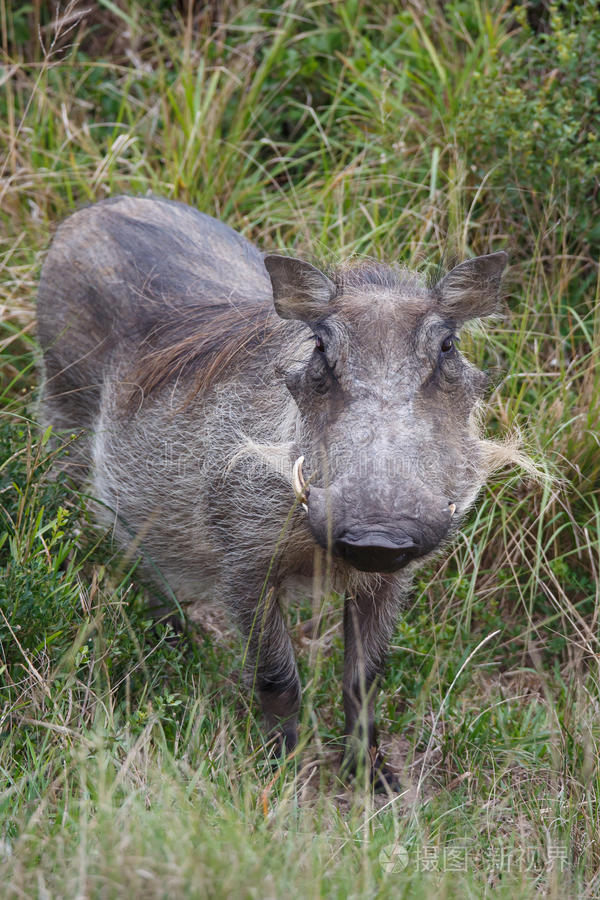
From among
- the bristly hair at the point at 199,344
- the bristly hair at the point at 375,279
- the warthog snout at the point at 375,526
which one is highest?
the bristly hair at the point at 375,279

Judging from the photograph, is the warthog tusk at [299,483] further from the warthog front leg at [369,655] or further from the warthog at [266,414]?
the warthog front leg at [369,655]

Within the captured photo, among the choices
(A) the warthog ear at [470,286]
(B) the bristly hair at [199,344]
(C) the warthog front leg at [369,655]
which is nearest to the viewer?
(A) the warthog ear at [470,286]

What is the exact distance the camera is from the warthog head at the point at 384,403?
8.05 feet

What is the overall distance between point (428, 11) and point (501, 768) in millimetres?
3635

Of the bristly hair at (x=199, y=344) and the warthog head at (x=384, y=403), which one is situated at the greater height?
the warthog head at (x=384, y=403)

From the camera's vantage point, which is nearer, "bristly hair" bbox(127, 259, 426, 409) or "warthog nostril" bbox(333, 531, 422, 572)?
"warthog nostril" bbox(333, 531, 422, 572)

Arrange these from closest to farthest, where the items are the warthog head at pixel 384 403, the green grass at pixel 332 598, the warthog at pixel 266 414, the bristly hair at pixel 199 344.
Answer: the green grass at pixel 332 598 → the warthog head at pixel 384 403 → the warthog at pixel 266 414 → the bristly hair at pixel 199 344

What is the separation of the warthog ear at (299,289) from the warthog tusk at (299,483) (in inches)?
17.2

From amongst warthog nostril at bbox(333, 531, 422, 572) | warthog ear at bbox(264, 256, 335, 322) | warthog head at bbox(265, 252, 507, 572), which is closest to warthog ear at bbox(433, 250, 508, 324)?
warthog head at bbox(265, 252, 507, 572)

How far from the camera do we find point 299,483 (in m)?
2.76

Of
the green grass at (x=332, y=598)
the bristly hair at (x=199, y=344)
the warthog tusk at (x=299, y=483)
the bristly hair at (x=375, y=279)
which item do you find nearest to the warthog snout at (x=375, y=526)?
the warthog tusk at (x=299, y=483)

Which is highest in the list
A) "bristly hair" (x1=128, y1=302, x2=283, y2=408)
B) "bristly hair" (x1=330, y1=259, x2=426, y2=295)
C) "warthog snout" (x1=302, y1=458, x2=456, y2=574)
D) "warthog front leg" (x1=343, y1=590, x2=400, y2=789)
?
"bristly hair" (x1=330, y1=259, x2=426, y2=295)

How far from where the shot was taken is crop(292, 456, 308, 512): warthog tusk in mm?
2691

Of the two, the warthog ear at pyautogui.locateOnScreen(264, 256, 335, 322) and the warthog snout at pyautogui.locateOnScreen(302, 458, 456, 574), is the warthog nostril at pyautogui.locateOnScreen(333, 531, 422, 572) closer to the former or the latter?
the warthog snout at pyautogui.locateOnScreen(302, 458, 456, 574)
